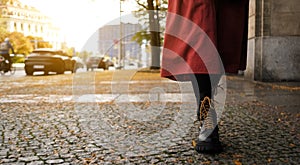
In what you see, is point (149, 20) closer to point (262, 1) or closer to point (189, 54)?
point (262, 1)

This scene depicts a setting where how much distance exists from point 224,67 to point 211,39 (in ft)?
0.99

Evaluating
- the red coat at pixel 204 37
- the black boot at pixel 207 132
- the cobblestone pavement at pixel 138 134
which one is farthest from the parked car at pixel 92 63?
the black boot at pixel 207 132

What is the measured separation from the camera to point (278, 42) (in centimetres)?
873

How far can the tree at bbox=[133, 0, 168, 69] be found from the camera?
19.5m

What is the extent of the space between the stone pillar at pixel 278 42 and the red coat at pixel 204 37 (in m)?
6.27

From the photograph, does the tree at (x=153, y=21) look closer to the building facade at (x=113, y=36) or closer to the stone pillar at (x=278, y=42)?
the building facade at (x=113, y=36)

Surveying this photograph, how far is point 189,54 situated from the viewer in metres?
2.58

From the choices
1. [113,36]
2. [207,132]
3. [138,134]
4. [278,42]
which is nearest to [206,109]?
[207,132]

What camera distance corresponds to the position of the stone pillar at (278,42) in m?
8.68

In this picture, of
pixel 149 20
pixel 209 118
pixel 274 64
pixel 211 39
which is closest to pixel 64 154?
pixel 209 118

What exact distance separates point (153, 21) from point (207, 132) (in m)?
18.1

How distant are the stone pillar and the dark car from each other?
1162 centimetres

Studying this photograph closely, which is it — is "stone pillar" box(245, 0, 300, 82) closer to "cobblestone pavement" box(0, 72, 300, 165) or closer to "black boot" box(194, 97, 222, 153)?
"cobblestone pavement" box(0, 72, 300, 165)

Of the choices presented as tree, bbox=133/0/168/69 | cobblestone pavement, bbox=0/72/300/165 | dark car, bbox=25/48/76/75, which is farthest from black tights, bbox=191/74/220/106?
dark car, bbox=25/48/76/75
